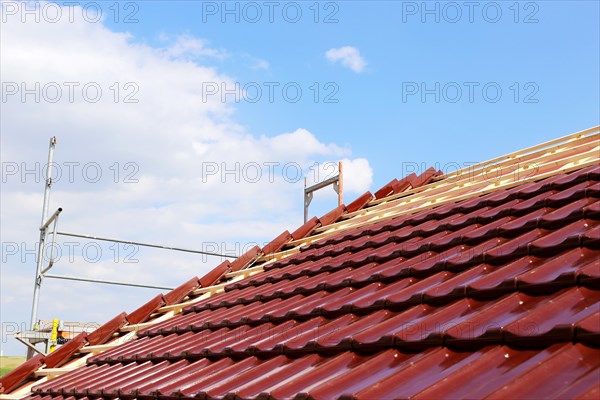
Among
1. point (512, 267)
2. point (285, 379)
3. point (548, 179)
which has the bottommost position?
point (285, 379)

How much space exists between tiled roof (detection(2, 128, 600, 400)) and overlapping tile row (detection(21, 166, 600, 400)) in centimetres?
1

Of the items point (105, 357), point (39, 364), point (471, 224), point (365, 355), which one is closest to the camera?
point (365, 355)

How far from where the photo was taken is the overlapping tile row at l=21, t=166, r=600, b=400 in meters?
2.59

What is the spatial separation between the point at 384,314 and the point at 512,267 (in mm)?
770

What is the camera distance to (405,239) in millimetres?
5590

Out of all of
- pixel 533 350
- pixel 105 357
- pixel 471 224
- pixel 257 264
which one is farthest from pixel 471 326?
pixel 257 264

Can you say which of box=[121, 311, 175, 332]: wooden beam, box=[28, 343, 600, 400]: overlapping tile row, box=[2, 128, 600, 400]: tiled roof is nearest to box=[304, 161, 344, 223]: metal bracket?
box=[2, 128, 600, 400]: tiled roof

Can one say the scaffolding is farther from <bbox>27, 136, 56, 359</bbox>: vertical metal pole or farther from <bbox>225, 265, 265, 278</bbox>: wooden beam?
<bbox>225, 265, 265, 278</bbox>: wooden beam

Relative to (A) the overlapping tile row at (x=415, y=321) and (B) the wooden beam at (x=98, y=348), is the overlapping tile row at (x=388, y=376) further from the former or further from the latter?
(B) the wooden beam at (x=98, y=348)

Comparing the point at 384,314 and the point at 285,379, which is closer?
the point at 285,379

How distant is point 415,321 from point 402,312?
0.93 feet

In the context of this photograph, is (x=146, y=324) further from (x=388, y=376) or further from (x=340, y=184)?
(x=340, y=184)

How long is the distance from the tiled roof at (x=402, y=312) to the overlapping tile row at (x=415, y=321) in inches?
0.4

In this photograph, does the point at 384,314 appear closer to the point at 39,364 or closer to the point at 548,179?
the point at 548,179
